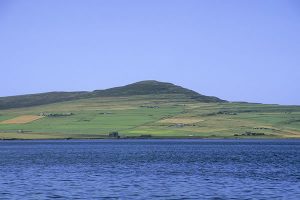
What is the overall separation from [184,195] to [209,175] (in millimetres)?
14352

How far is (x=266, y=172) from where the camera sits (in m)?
57.2

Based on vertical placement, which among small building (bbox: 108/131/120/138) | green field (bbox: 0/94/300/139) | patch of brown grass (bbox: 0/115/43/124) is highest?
patch of brown grass (bbox: 0/115/43/124)

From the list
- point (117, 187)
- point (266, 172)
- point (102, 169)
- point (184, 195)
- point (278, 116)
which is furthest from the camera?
point (278, 116)

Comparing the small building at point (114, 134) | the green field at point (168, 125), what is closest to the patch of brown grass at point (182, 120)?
the green field at point (168, 125)

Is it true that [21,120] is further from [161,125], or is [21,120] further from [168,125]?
[168,125]

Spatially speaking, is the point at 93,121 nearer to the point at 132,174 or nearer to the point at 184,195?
the point at 132,174

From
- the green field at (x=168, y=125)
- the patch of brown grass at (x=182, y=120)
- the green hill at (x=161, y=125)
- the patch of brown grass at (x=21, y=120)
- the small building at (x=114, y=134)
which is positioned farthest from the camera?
the patch of brown grass at (x=21, y=120)

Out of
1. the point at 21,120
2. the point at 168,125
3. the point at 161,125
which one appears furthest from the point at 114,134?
the point at 21,120

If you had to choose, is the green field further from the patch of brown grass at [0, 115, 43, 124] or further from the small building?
the patch of brown grass at [0, 115, 43, 124]

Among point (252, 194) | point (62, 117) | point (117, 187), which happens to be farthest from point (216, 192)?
point (62, 117)

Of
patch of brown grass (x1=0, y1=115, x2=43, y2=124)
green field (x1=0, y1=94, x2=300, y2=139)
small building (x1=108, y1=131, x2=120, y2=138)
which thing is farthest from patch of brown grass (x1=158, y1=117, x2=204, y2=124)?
patch of brown grass (x1=0, y1=115, x2=43, y2=124)

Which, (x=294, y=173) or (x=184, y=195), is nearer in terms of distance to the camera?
(x=184, y=195)

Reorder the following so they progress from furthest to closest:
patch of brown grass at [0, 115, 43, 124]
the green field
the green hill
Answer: patch of brown grass at [0, 115, 43, 124]
the green field
the green hill

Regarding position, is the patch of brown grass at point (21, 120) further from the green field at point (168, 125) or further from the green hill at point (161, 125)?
the green field at point (168, 125)
